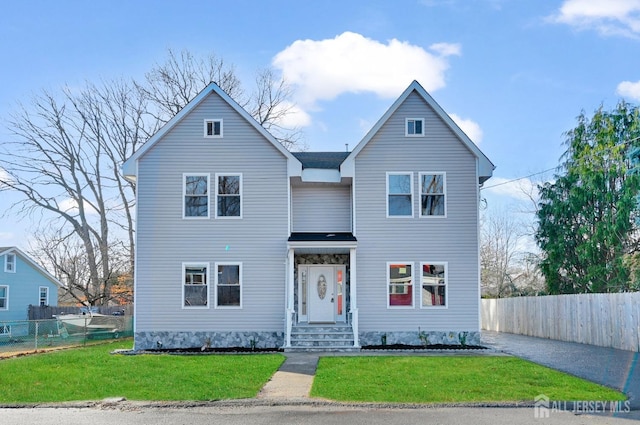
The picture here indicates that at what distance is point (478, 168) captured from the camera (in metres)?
19.7

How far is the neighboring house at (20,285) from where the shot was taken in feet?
104

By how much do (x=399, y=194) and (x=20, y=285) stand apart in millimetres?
22842

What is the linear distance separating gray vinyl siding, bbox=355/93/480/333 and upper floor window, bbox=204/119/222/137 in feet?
14.6

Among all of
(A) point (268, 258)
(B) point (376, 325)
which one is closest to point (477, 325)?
(B) point (376, 325)

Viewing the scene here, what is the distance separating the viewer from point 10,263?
32.4 m

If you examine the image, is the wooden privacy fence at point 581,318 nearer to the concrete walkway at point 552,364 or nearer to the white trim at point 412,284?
the concrete walkway at point 552,364

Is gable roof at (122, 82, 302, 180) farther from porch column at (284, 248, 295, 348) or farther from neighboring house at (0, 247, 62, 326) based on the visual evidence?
neighboring house at (0, 247, 62, 326)

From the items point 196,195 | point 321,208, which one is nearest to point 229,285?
point 196,195

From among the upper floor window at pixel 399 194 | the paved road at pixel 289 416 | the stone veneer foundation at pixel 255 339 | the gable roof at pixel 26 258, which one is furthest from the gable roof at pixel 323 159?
the gable roof at pixel 26 258

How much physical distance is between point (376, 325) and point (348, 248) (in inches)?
98.9

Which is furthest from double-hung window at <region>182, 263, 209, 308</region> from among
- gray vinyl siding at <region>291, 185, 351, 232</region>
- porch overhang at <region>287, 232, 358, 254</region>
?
gray vinyl siding at <region>291, 185, 351, 232</region>

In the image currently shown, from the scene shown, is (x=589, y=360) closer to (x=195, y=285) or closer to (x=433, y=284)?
(x=433, y=284)

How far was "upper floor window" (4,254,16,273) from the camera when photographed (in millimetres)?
32031

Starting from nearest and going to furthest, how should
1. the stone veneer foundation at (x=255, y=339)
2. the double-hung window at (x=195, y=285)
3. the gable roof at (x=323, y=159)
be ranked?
the stone veneer foundation at (x=255, y=339), the double-hung window at (x=195, y=285), the gable roof at (x=323, y=159)
